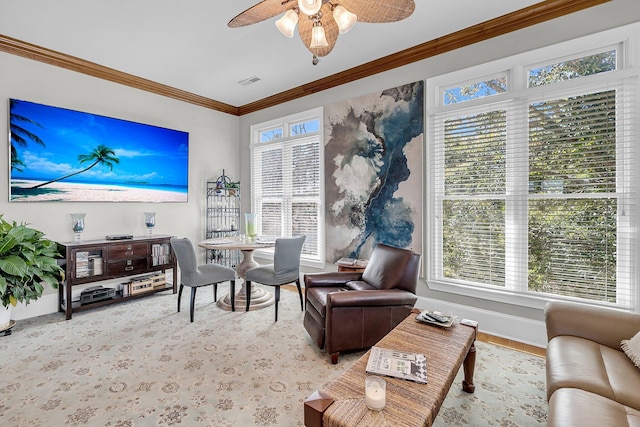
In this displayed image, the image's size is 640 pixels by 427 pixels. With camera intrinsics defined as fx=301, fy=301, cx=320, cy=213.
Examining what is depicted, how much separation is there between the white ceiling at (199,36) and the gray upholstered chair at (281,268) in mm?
2141

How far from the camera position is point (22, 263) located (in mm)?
2682

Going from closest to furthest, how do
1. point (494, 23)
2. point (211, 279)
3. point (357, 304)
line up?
point (357, 304), point (494, 23), point (211, 279)

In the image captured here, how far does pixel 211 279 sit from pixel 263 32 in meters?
2.62

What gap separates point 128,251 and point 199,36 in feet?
8.57

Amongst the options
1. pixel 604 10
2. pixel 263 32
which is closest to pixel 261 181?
pixel 263 32

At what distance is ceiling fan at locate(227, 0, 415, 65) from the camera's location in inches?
67.0

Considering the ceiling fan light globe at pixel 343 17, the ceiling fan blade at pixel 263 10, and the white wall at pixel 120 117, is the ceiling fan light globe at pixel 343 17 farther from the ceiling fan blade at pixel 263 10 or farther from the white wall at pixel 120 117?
the white wall at pixel 120 117

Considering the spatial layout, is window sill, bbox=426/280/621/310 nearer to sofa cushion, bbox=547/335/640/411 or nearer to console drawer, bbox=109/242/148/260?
sofa cushion, bbox=547/335/640/411

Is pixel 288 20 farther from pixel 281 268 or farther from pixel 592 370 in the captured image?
pixel 592 370

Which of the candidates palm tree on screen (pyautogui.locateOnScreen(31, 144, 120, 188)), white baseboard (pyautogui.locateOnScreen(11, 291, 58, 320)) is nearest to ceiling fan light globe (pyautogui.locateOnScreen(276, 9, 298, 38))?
palm tree on screen (pyautogui.locateOnScreen(31, 144, 120, 188))

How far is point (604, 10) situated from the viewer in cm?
240

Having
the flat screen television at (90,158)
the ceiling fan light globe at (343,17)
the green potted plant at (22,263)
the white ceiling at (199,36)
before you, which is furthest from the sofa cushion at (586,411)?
the flat screen television at (90,158)

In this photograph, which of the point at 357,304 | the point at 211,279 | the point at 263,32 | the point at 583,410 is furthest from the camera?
the point at 211,279

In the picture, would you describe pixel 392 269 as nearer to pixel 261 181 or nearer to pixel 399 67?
pixel 399 67
